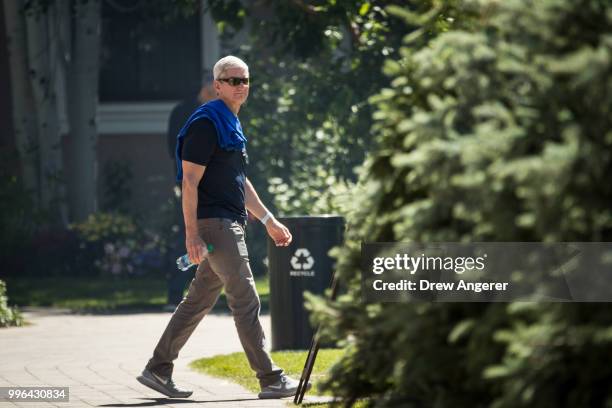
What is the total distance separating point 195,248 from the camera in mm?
6762

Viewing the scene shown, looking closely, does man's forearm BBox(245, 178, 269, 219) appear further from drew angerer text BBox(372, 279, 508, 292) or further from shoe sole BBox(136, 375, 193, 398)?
drew angerer text BBox(372, 279, 508, 292)

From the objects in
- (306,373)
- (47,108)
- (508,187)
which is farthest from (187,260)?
Answer: (47,108)

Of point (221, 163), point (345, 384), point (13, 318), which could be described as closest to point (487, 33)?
point (345, 384)

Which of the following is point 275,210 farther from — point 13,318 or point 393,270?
point 393,270

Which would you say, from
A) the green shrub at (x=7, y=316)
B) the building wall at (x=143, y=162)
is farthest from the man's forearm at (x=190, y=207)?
the building wall at (x=143, y=162)

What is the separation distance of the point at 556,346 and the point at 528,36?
935 millimetres

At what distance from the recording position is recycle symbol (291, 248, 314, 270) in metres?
8.96

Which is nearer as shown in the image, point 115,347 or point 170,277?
point 115,347

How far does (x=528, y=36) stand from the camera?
3.81 m

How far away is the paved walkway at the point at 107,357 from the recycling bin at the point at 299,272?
0.47 metres

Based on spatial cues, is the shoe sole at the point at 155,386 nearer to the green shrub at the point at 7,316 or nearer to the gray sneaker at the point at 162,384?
the gray sneaker at the point at 162,384

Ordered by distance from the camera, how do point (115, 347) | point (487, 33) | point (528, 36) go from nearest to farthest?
point (528, 36) → point (487, 33) → point (115, 347)

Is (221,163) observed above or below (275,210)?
above

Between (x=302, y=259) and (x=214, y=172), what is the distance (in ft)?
7.15
